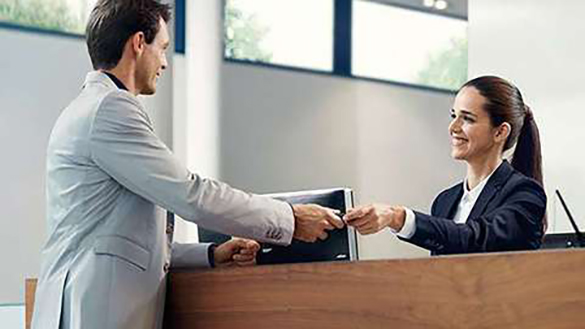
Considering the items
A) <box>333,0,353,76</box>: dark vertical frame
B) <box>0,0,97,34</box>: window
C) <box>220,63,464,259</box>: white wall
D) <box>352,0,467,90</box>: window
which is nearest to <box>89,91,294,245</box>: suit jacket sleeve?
<box>0,0,97,34</box>: window

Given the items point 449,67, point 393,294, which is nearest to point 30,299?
point 393,294

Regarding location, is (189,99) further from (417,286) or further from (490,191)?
(417,286)

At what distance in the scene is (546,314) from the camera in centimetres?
159

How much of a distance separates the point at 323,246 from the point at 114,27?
0.65m

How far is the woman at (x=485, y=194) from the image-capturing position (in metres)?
2.22

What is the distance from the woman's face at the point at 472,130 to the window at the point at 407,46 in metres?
5.47

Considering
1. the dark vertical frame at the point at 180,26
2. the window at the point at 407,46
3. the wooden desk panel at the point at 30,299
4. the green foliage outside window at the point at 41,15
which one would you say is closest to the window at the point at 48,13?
the green foliage outside window at the point at 41,15

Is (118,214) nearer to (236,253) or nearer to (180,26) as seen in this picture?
(236,253)

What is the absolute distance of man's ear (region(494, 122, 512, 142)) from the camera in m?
2.53

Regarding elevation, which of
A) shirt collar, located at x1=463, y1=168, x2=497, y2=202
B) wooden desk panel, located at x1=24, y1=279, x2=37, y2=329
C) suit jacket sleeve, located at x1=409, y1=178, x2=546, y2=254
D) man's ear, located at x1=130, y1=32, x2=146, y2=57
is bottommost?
wooden desk panel, located at x1=24, y1=279, x2=37, y2=329

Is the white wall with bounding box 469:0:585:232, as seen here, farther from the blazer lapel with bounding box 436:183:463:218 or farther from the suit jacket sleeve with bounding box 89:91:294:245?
the suit jacket sleeve with bounding box 89:91:294:245

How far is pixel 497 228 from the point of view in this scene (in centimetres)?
227

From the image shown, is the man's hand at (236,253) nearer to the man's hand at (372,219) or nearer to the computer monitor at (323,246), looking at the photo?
the computer monitor at (323,246)

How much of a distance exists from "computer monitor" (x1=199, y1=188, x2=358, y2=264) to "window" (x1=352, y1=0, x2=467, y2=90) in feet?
18.8
